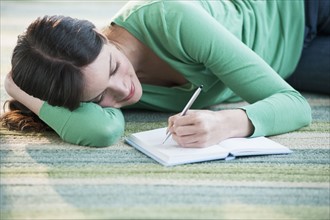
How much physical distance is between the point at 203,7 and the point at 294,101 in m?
0.39

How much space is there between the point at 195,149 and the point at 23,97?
487 mm

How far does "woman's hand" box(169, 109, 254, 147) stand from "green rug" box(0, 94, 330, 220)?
0.06m

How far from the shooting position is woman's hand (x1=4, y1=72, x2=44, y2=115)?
1918 mm

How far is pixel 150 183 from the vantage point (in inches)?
64.5

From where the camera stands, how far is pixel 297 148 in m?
1.88

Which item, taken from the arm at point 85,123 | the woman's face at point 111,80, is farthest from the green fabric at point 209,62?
the arm at point 85,123

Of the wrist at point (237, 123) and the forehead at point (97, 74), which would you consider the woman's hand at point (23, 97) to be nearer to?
the forehead at point (97, 74)

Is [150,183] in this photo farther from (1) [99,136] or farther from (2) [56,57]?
(2) [56,57]

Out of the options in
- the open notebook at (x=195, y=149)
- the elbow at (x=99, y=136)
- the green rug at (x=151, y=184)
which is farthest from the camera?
the elbow at (x=99, y=136)

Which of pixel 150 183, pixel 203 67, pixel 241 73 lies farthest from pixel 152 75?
pixel 150 183

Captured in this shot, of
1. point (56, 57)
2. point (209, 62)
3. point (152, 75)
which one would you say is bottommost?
point (152, 75)

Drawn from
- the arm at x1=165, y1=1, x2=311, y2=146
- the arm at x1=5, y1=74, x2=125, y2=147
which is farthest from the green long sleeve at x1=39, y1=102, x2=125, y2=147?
the arm at x1=165, y1=1, x2=311, y2=146

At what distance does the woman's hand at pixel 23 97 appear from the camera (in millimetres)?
1918

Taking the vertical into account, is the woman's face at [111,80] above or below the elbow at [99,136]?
above
